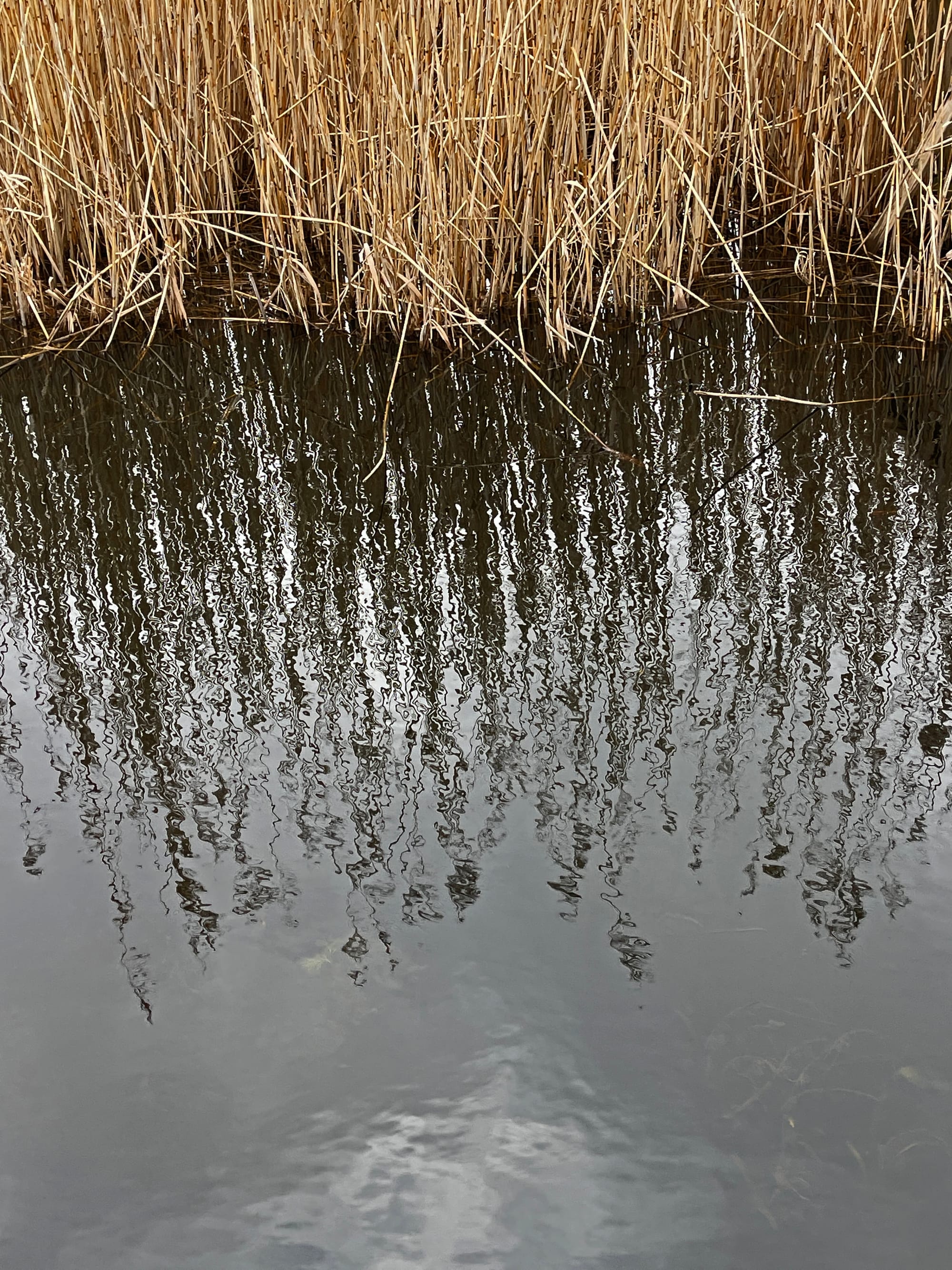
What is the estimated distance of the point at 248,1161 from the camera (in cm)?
114

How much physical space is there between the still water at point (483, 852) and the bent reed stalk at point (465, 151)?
0.73 meters

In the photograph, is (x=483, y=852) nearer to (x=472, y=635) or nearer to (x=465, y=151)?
(x=472, y=635)

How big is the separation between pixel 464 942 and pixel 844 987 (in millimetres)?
432

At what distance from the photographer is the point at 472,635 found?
1.87 m

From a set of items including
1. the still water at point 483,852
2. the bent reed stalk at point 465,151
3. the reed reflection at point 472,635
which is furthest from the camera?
the bent reed stalk at point 465,151

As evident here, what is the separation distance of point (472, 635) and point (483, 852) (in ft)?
1.63

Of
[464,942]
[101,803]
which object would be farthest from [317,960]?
[101,803]

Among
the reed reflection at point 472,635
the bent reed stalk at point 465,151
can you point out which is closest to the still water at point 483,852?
the reed reflection at point 472,635

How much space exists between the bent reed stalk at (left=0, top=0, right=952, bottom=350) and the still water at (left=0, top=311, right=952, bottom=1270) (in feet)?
2.40

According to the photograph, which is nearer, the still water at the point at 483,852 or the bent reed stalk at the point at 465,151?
the still water at the point at 483,852

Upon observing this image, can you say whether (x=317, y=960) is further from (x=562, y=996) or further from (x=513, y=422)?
(x=513, y=422)

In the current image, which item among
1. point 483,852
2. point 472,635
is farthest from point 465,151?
point 483,852

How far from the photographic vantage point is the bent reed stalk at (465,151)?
280 cm

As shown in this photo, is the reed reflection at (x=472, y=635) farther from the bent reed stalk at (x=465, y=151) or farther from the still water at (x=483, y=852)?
the bent reed stalk at (x=465, y=151)
